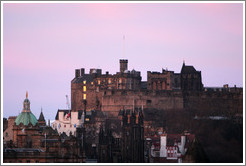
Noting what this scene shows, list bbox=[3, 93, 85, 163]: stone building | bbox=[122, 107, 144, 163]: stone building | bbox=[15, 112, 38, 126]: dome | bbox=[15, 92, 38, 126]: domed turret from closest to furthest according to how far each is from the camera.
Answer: bbox=[3, 93, 85, 163]: stone building
bbox=[122, 107, 144, 163]: stone building
bbox=[15, 112, 38, 126]: dome
bbox=[15, 92, 38, 126]: domed turret

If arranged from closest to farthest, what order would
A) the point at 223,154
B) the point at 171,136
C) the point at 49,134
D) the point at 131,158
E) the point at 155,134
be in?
1. the point at 223,154
2. the point at 131,158
3. the point at 49,134
4. the point at 171,136
5. the point at 155,134

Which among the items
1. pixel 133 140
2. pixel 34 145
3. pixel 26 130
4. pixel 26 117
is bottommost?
pixel 34 145

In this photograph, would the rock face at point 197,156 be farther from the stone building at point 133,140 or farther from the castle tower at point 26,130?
the stone building at point 133,140

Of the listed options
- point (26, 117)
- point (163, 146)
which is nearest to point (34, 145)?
point (26, 117)

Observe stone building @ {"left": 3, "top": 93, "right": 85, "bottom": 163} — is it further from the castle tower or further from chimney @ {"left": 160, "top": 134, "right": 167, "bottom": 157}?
chimney @ {"left": 160, "top": 134, "right": 167, "bottom": 157}

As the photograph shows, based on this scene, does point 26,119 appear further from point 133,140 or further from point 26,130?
point 133,140

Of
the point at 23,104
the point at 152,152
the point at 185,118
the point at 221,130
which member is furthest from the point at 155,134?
the point at 221,130

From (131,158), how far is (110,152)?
541 centimetres

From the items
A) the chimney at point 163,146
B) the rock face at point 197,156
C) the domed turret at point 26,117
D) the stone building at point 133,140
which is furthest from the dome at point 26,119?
the rock face at point 197,156

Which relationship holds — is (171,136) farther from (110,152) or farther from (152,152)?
(110,152)

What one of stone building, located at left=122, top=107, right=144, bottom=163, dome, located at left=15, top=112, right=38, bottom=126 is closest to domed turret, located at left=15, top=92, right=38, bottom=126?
dome, located at left=15, top=112, right=38, bottom=126

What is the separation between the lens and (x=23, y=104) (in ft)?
509

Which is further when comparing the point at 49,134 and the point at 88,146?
the point at 88,146

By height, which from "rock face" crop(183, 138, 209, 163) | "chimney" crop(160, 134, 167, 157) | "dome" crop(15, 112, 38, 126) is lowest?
"rock face" crop(183, 138, 209, 163)
